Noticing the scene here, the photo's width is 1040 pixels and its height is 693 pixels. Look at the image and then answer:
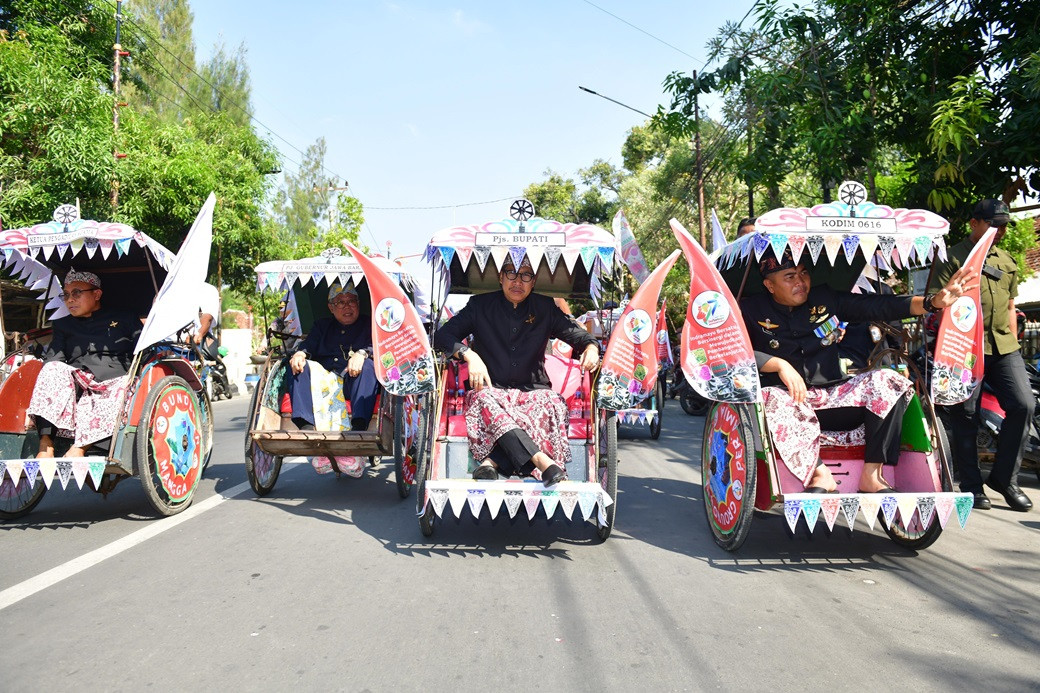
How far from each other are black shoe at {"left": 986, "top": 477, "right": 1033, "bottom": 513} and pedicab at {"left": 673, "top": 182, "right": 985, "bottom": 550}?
154 cm

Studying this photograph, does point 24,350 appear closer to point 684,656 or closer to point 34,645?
point 34,645

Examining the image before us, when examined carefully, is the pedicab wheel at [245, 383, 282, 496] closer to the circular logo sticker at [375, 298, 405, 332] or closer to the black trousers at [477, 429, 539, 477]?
the circular logo sticker at [375, 298, 405, 332]

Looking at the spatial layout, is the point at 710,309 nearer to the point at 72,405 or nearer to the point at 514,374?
the point at 514,374

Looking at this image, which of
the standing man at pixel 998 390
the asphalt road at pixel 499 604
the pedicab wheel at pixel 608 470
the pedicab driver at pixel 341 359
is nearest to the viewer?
the asphalt road at pixel 499 604

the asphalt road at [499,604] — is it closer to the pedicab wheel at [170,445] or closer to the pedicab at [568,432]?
the pedicab wheel at [170,445]

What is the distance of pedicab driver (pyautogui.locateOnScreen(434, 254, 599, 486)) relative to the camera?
4.79 meters

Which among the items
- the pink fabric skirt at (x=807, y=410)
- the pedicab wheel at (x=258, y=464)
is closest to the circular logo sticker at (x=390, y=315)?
the pedicab wheel at (x=258, y=464)

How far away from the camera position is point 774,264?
5074 mm

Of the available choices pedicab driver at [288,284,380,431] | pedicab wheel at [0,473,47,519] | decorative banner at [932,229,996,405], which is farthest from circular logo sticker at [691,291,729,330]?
pedicab wheel at [0,473,47,519]

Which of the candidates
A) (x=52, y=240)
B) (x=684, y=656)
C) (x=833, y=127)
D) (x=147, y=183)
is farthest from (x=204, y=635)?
(x=147, y=183)

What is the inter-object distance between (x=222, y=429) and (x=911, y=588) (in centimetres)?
975

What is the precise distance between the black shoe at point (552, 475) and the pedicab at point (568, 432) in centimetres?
4

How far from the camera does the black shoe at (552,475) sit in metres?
4.45

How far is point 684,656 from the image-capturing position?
3100mm
